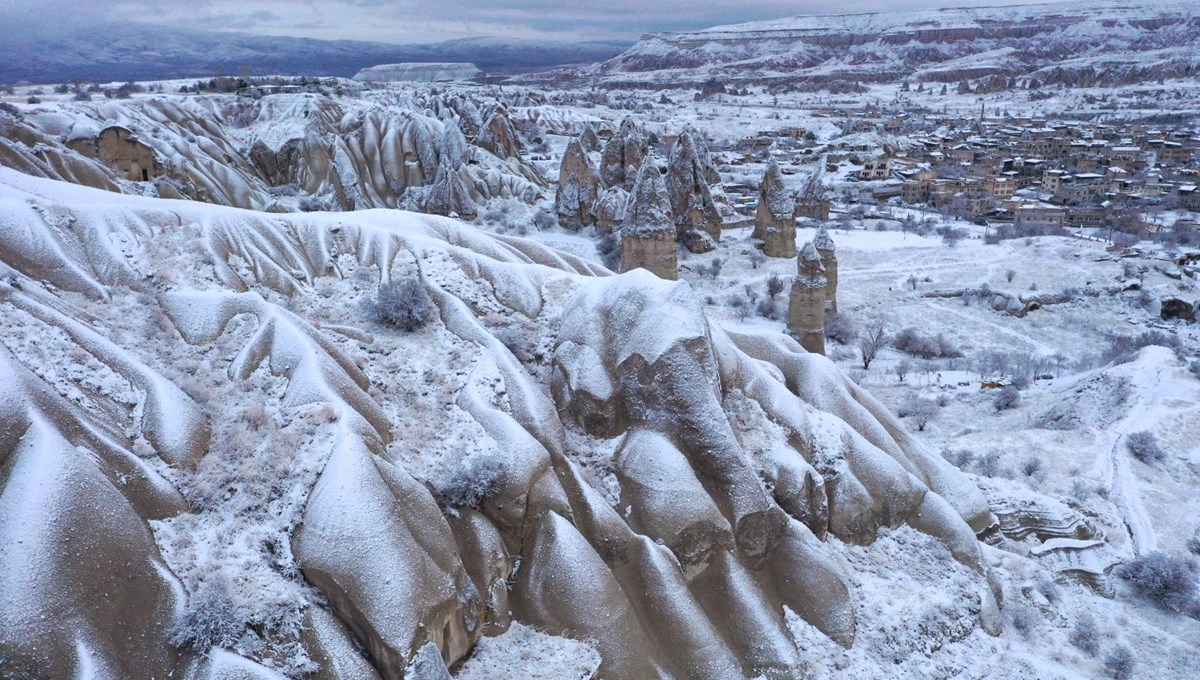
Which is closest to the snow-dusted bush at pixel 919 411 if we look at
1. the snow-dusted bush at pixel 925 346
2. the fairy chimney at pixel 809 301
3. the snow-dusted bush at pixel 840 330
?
the fairy chimney at pixel 809 301

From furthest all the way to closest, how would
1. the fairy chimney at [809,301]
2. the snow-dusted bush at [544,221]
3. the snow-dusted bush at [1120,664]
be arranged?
the snow-dusted bush at [544,221] → the fairy chimney at [809,301] → the snow-dusted bush at [1120,664]

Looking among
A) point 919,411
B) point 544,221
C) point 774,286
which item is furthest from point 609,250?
point 919,411

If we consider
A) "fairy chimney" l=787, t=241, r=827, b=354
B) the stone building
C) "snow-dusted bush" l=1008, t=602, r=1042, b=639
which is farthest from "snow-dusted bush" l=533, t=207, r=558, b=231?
"snow-dusted bush" l=1008, t=602, r=1042, b=639

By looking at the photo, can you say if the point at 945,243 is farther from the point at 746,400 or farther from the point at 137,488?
the point at 137,488

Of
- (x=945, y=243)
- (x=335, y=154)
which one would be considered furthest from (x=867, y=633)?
(x=335, y=154)

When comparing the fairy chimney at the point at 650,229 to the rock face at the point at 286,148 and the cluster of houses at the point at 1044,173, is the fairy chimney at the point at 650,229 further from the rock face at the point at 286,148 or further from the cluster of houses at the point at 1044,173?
the cluster of houses at the point at 1044,173

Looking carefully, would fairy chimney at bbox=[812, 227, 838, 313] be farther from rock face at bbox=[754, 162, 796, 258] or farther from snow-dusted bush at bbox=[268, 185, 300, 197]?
snow-dusted bush at bbox=[268, 185, 300, 197]
